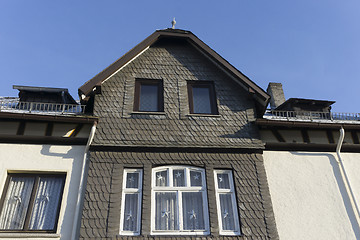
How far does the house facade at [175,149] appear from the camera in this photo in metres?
8.61

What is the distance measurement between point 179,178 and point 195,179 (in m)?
0.49

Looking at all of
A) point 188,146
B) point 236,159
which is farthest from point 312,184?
point 188,146

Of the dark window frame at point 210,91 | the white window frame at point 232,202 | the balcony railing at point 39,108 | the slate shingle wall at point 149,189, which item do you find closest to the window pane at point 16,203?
the slate shingle wall at point 149,189

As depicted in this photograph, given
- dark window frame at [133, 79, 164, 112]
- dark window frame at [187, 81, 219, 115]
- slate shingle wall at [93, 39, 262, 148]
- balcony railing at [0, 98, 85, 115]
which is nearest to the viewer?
slate shingle wall at [93, 39, 262, 148]

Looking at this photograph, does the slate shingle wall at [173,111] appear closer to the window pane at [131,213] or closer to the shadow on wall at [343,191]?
the window pane at [131,213]

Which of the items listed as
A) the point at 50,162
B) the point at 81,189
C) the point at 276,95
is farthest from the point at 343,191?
the point at 50,162

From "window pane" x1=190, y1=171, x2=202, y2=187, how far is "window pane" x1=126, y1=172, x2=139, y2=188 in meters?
1.65

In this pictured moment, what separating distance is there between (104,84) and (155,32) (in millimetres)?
2970

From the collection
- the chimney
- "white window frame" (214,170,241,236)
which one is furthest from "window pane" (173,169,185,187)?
the chimney

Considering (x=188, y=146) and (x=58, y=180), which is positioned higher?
(x=188, y=146)

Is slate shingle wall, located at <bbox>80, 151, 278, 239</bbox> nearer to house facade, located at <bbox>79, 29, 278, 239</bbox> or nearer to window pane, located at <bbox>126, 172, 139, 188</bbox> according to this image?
house facade, located at <bbox>79, 29, 278, 239</bbox>

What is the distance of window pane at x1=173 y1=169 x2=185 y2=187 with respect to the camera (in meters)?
9.29

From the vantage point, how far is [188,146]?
976 cm

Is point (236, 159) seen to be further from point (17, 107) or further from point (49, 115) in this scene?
point (17, 107)
